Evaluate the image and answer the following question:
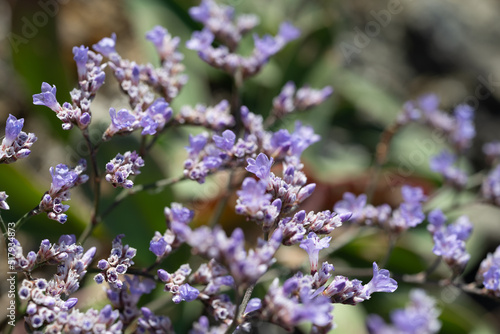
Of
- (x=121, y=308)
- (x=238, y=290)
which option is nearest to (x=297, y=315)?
(x=238, y=290)

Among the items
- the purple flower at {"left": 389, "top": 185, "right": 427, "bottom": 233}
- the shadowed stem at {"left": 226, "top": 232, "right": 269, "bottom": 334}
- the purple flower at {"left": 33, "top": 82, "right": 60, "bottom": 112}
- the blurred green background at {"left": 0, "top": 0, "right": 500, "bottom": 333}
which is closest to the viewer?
the shadowed stem at {"left": 226, "top": 232, "right": 269, "bottom": 334}

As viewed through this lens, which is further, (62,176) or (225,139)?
(225,139)

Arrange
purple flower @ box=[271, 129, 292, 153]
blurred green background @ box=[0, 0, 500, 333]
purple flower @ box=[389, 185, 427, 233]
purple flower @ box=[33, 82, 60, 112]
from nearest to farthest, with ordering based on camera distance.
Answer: purple flower @ box=[33, 82, 60, 112]
purple flower @ box=[271, 129, 292, 153]
purple flower @ box=[389, 185, 427, 233]
blurred green background @ box=[0, 0, 500, 333]

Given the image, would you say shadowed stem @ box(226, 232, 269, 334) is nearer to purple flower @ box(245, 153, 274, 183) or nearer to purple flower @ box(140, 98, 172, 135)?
purple flower @ box(245, 153, 274, 183)

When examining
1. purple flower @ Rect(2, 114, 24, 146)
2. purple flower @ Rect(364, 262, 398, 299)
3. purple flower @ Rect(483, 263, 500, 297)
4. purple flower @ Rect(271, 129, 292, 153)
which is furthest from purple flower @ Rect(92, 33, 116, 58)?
purple flower @ Rect(483, 263, 500, 297)

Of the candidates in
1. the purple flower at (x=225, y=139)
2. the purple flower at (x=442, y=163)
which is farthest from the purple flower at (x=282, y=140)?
the purple flower at (x=442, y=163)

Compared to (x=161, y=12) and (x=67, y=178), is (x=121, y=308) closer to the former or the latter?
(x=67, y=178)

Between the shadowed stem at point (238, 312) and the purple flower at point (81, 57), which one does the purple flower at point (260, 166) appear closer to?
the shadowed stem at point (238, 312)

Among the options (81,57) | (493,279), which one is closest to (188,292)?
(81,57)

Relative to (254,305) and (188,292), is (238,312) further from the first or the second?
(188,292)
